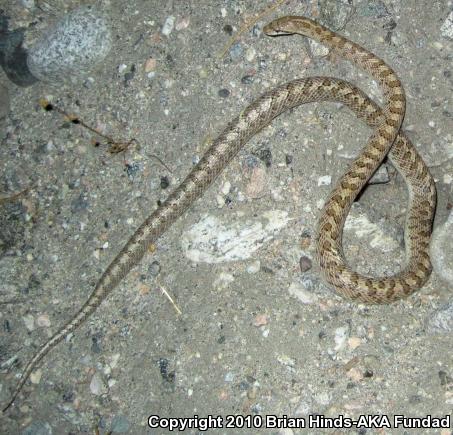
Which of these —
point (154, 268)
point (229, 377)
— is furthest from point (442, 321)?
point (154, 268)

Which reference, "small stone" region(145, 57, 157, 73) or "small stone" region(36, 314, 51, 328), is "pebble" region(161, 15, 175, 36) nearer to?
"small stone" region(145, 57, 157, 73)

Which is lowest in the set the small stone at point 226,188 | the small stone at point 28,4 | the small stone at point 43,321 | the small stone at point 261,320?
the small stone at point 43,321

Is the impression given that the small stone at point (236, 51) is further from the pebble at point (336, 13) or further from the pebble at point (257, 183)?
the pebble at point (257, 183)

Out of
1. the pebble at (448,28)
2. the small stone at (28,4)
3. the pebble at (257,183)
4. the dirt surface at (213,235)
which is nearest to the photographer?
the dirt surface at (213,235)

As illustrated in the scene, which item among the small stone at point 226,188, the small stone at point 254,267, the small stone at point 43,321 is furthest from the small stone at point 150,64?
the small stone at point 43,321

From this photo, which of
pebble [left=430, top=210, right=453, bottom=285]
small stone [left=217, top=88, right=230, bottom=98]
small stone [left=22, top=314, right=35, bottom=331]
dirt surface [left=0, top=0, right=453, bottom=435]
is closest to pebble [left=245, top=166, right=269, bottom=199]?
dirt surface [left=0, top=0, right=453, bottom=435]

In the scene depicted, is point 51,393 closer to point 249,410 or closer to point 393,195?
point 249,410
